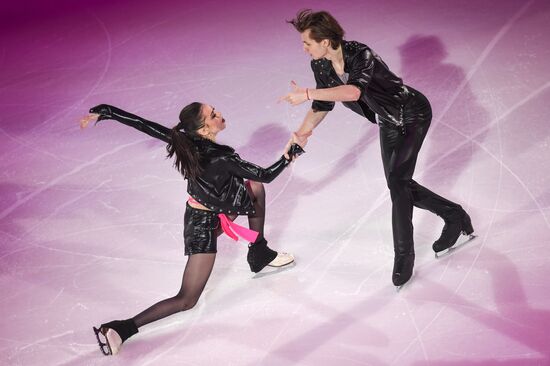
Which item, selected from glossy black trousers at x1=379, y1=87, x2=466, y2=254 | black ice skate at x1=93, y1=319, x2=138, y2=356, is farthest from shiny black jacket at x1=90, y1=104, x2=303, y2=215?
black ice skate at x1=93, y1=319, x2=138, y2=356

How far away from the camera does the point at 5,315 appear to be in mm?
4648

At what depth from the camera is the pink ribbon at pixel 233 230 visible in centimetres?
433

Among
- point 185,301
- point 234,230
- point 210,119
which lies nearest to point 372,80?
point 210,119

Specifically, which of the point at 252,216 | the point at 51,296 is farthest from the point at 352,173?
the point at 51,296

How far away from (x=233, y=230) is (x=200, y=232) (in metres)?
0.22

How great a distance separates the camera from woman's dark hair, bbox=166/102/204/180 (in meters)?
4.07

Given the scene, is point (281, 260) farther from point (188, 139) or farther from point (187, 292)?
point (188, 139)

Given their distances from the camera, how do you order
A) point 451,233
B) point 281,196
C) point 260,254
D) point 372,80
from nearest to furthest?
point 372,80
point 451,233
point 260,254
point 281,196

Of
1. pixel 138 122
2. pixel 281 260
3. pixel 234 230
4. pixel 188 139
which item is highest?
pixel 138 122

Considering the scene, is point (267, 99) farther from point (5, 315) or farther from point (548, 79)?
point (5, 315)

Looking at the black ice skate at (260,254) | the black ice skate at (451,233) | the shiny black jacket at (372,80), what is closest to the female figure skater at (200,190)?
the black ice skate at (260,254)

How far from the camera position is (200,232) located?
4.27 meters

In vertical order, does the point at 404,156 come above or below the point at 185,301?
above

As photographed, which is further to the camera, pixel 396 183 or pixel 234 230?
pixel 234 230
